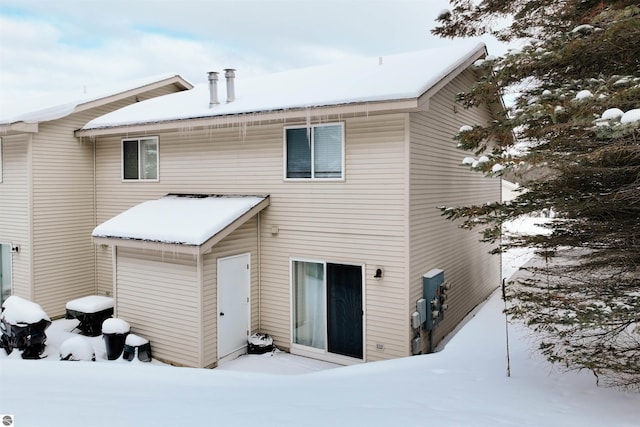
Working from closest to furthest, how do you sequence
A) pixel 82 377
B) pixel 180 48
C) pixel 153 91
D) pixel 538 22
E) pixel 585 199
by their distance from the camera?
pixel 585 199 < pixel 82 377 < pixel 538 22 < pixel 153 91 < pixel 180 48

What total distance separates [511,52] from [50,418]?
5364 mm

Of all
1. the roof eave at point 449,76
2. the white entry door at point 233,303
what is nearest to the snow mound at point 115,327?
the white entry door at point 233,303

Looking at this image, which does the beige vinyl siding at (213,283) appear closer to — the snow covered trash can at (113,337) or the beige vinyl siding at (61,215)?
the snow covered trash can at (113,337)

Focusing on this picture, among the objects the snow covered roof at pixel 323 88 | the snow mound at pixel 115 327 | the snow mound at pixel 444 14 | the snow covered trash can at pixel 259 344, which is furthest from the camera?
the snow covered trash can at pixel 259 344

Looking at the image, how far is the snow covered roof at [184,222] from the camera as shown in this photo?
7273 millimetres

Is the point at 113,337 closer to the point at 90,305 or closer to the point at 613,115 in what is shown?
the point at 90,305

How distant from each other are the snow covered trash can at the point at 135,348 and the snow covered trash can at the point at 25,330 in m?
1.61

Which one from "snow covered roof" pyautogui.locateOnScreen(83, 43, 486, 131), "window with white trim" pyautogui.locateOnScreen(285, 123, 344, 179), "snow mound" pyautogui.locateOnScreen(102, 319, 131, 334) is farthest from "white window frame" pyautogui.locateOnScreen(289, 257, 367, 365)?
"snow mound" pyautogui.locateOnScreen(102, 319, 131, 334)

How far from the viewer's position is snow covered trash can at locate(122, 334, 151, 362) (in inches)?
308

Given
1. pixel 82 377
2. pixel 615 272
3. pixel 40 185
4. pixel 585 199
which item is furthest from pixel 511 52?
pixel 40 185

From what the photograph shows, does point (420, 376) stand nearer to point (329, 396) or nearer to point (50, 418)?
point (329, 396)

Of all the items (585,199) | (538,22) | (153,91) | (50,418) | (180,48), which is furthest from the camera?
(180,48)

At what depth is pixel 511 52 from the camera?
4.69 metres

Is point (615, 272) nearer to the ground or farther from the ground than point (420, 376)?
farther from the ground
